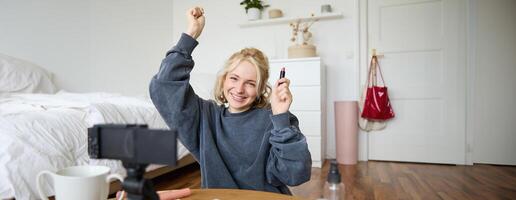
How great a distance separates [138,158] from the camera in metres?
0.27

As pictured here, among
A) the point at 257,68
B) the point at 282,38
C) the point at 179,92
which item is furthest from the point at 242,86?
the point at 282,38

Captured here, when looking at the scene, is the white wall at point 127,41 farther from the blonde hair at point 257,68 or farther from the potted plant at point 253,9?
the blonde hair at point 257,68

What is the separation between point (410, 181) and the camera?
6.86 feet

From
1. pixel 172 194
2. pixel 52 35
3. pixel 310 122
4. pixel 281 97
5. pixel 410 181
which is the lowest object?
pixel 410 181

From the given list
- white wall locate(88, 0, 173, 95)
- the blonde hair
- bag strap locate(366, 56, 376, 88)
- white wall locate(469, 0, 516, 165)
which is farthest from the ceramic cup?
the blonde hair

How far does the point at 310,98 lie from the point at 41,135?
6.31 feet

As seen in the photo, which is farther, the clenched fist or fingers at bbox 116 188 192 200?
the clenched fist

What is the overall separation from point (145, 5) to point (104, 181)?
324 cm

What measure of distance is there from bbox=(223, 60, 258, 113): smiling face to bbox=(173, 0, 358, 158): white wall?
6.22 feet

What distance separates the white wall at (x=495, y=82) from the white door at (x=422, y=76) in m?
0.13

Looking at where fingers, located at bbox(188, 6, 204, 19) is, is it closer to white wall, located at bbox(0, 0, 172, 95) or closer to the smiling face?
the smiling face

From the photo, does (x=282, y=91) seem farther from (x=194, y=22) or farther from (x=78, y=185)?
(x=78, y=185)

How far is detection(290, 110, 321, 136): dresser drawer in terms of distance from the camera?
256 cm

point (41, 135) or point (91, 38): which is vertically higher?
point (91, 38)
